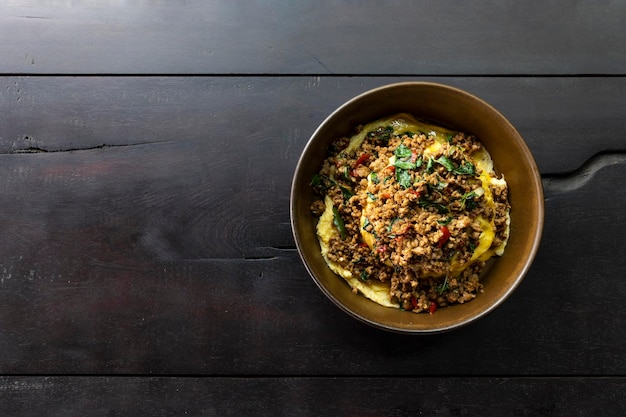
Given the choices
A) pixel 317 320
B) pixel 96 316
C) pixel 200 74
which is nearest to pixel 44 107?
pixel 200 74

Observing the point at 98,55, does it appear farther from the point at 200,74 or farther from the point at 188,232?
the point at 188,232

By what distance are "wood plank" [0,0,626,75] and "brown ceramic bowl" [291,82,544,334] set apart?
31 cm

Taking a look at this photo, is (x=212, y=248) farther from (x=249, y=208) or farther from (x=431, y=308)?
(x=431, y=308)

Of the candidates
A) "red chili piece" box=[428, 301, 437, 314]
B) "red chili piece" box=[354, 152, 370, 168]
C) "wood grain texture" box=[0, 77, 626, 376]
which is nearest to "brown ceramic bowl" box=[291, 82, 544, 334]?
"red chili piece" box=[428, 301, 437, 314]

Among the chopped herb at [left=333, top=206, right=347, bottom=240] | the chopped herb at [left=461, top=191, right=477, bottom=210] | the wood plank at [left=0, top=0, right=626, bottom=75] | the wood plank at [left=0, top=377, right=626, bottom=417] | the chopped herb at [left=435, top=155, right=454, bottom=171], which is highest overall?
the wood plank at [left=0, top=0, right=626, bottom=75]

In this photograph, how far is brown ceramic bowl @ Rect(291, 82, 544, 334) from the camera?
188cm

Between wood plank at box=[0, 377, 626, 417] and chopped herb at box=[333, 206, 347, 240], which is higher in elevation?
chopped herb at box=[333, 206, 347, 240]

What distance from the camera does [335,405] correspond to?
7.13 feet

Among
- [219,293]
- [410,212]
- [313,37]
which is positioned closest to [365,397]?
[219,293]

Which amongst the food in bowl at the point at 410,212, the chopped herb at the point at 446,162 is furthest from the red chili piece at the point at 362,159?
the chopped herb at the point at 446,162

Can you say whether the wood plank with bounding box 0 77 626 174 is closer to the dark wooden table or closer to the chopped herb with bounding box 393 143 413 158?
the dark wooden table

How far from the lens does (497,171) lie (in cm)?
202

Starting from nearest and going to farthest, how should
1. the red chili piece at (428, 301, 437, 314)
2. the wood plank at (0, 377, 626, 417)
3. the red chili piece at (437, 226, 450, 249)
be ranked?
the red chili piece at (437, 226, 450, 249)
the red chili piece at (428, 301, 437, 314)
the wood plank at (0, 377, 626, 417)

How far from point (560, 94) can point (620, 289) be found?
754mm
